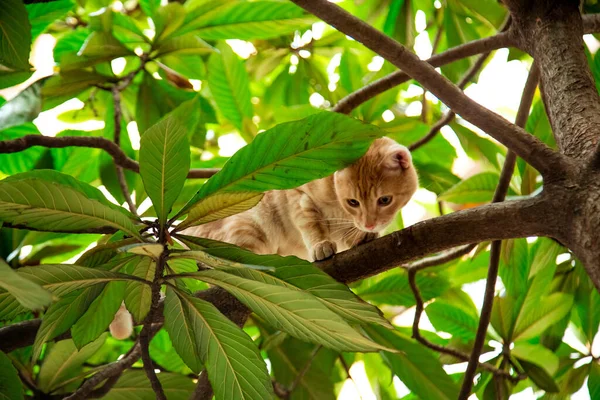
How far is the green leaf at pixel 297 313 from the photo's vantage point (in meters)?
0.75

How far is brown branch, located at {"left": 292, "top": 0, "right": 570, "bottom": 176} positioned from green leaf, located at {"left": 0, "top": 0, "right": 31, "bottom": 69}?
0.42m

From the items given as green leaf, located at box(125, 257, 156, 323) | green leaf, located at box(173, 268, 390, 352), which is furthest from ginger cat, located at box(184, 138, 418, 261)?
green leaf, located at box(173, 268, 390, 352)

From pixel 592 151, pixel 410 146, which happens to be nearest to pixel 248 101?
pixel 410 146

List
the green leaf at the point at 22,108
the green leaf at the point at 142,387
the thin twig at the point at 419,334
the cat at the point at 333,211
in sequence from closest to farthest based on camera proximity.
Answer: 1. the green leaf at the point at 22,108
2. the green leaf at the point at 142,387
3. the thin twig at the point at 419,334
4. the cat at the point at 333,211

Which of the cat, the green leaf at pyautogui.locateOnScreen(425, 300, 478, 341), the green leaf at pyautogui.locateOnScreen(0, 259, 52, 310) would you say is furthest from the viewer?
the cat

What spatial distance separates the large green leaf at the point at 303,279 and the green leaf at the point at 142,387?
61 centimetres

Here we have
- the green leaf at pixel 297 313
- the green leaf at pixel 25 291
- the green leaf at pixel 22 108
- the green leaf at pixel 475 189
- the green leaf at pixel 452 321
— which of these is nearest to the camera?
the green leaf at pixel 25 291

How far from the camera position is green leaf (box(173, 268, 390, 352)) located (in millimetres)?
754

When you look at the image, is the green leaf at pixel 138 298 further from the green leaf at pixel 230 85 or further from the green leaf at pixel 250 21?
the green leaf at pixel 230 85

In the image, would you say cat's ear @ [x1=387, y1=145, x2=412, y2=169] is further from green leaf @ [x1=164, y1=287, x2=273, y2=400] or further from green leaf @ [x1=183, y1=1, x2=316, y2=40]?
green leaf @ [x1=164, y1=287, x2=273, y2=400]

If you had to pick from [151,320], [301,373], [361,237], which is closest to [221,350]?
[151,320]

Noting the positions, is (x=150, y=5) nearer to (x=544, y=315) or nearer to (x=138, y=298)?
(x=138, y=298)

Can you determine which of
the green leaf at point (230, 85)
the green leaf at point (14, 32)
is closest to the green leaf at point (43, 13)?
the green leaf at point (230, 85)

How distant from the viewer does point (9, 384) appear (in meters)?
0.84
